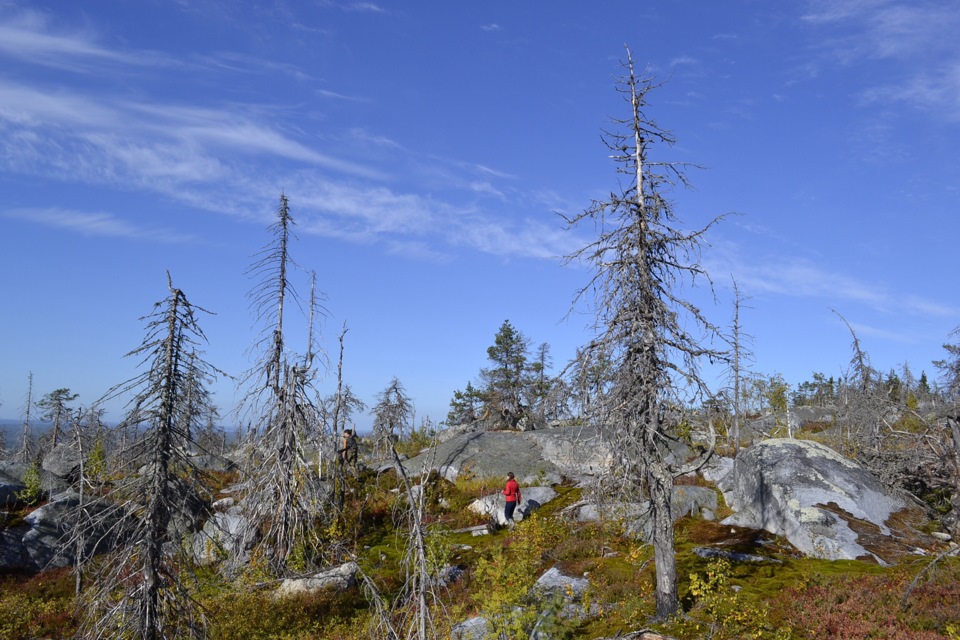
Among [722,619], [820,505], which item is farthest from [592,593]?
[820,505]

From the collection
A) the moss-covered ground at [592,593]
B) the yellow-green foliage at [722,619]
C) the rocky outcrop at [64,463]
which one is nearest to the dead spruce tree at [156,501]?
the moss-covered ground at [592,593]

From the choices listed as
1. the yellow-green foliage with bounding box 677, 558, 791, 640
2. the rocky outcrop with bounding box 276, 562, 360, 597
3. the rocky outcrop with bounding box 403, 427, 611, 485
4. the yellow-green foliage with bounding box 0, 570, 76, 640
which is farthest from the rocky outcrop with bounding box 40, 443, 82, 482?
the yellow-green foliage with bounding box 677, 558, 791, 640

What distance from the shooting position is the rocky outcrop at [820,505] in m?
17.7

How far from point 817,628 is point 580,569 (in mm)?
6506

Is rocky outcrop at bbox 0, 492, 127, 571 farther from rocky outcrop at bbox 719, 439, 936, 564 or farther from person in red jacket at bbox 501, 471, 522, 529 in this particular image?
rocky outcrop at bbox 719, 439, 936, 564

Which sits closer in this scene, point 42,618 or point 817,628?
point 817,628

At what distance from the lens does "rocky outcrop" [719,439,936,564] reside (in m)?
17.7

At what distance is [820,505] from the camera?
19.1 meters

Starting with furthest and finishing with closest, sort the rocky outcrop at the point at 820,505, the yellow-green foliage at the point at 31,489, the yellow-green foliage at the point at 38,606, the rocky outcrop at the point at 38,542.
→ the yellow-green foliage at the point at 31,489, the rocky outcrop at the point at 38,542, the rocky outcrop at the point at 820,505, the yellow-green foliage at the point at 38,606

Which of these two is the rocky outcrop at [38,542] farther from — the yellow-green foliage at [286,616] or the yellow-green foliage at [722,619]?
the yellow-green foliage at [722,619]

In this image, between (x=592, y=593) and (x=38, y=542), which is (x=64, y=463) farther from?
(x=592, y=593)

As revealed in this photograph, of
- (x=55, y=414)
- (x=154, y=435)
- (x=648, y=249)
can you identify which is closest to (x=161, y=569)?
(x=154, y=435)

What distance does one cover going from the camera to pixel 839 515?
18719 millimetres

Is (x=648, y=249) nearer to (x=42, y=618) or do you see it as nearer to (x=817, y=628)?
(x=817, y=628)
